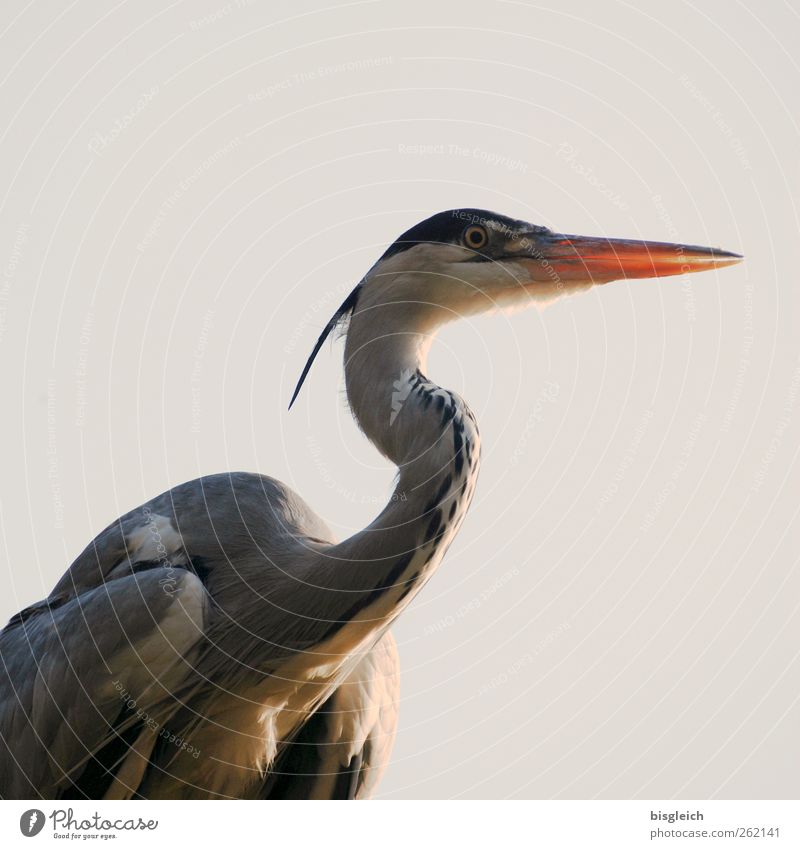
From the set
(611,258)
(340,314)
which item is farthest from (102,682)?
(611,258)

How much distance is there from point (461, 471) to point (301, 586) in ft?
1.96

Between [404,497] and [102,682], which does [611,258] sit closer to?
[404,497]

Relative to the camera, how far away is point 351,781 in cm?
387

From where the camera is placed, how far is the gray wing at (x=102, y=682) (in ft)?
11.2

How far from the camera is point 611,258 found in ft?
11.9

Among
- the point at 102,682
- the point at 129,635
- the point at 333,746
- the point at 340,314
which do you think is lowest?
the point at 333,746

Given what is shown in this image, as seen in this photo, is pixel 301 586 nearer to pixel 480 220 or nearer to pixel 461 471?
pixel 461 471
